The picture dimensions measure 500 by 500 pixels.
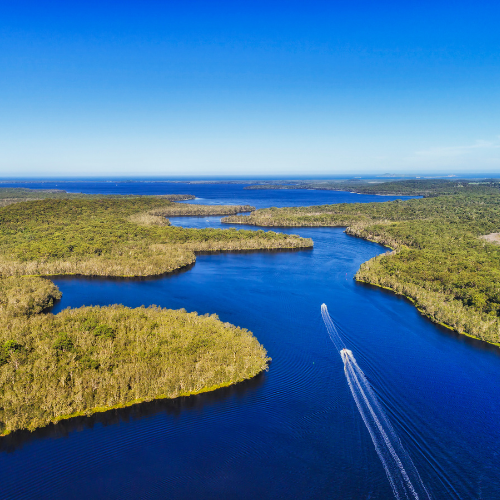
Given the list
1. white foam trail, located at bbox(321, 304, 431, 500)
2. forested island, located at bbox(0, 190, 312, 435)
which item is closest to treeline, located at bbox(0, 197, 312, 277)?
forested island, located at bbox(0, 190, 312, 435)

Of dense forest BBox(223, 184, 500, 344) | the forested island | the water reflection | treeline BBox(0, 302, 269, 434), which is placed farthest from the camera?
dense forest BBox(223, 184, 500, 344)

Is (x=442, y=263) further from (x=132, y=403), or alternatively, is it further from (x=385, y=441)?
(x=132, y=403)

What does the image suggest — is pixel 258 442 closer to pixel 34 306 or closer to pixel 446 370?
pixel 446 370

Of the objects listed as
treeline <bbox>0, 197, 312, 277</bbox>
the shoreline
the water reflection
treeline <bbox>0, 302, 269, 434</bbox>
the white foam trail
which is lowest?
the white foam trail

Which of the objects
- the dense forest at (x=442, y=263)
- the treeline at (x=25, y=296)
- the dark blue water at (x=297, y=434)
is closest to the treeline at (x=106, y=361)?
the dark blue water at (x=297, y=434)

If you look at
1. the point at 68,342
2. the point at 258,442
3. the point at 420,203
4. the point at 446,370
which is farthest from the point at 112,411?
the point at 420,203

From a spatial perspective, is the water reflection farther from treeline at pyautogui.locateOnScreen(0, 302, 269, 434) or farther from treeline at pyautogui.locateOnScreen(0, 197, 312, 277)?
treeline at pyautogui.locateOnScreen(0, 197, 312, 277)

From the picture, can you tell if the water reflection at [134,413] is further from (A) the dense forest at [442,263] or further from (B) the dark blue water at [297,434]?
(A) the dense forest at [442,263]
